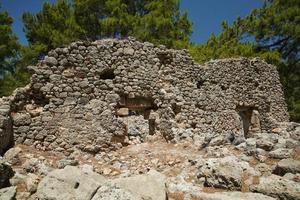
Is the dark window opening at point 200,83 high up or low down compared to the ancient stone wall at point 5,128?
up

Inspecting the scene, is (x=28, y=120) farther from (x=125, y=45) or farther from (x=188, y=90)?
(x=188, y=90)

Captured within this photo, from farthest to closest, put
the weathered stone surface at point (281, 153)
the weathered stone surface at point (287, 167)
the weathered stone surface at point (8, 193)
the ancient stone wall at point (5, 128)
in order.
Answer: the ancient stone wall at point (5, 128)
the weathered stone surface at point (281, 153)
the weathered stone surface at point (287, 167)
the weathered stone surface at point (8, 193)

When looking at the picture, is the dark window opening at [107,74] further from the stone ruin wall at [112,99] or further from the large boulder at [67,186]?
the large boulder at [67,186]

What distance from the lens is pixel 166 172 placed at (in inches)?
237

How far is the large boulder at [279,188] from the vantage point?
4.23 metres

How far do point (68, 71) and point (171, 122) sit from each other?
9.37ft

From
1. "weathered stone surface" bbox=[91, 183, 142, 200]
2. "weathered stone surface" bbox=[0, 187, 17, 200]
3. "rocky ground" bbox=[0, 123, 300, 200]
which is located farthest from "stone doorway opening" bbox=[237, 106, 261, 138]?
"weathered stone surface" bbox=[0, 187, 17, 200]

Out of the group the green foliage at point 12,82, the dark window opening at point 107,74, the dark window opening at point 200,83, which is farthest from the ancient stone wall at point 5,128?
the green foliage at point 12,82

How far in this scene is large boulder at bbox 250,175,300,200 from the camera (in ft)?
13.9

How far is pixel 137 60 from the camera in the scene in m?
8.46

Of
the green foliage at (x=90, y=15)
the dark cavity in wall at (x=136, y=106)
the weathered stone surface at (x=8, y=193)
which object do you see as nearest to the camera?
the weathered stone surface at (x=8, y=193)

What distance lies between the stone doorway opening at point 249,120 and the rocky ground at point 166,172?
4422 mm

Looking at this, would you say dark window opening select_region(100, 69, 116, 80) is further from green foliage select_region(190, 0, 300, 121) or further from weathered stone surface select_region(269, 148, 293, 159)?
green foliage select_region(190, 0, 300, 121)

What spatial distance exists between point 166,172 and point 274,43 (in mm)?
15524
